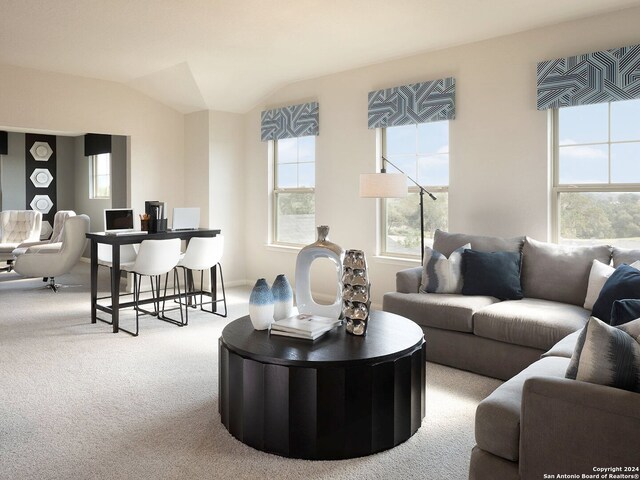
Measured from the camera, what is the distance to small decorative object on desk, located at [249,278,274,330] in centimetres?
293

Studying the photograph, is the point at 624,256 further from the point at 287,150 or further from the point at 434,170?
the point at 287,150

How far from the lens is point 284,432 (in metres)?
2.47

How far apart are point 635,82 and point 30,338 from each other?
17.6ft

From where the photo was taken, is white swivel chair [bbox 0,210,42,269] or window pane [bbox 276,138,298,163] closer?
window pane [bbox 276,138,298,163]

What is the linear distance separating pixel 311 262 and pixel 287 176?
13.2 feet

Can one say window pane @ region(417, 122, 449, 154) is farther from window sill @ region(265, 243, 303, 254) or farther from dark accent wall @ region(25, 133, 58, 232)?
dark accent wall @ region(25, 133, 58, 232)

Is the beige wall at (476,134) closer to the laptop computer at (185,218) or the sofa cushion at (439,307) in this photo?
the sofa cushion at (439,307)

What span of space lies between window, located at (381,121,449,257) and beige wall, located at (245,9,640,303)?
0.14 metres

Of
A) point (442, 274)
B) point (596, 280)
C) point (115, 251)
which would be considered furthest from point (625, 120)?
point (115, 251)

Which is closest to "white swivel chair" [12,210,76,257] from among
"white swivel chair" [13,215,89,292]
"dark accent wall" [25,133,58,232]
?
"white swivel chair" [13,215,89,292]

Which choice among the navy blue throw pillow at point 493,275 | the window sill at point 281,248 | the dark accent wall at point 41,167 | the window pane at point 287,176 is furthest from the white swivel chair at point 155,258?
the dark accent wall at point 41,167

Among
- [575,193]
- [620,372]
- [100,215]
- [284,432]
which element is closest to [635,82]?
[575,193]

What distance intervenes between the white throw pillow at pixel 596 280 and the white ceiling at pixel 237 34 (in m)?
2.03

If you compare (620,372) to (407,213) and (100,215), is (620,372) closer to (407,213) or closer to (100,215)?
(407,213)
